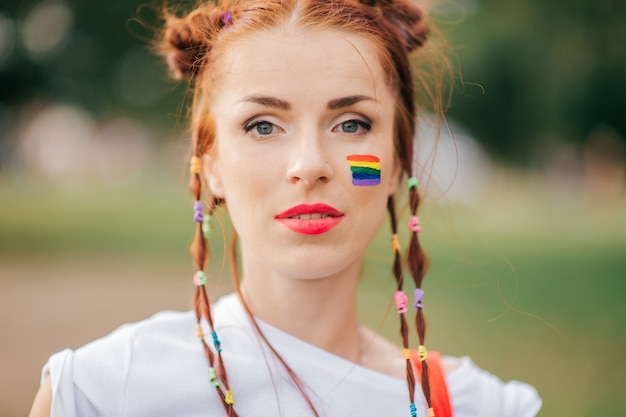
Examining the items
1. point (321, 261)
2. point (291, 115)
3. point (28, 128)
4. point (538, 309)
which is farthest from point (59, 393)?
point (28, 128)

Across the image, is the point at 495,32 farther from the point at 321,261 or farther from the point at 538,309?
the point at 321,261

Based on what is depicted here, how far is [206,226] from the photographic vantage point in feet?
7.66

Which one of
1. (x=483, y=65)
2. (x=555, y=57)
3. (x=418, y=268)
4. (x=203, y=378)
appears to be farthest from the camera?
(x=483, y=65)

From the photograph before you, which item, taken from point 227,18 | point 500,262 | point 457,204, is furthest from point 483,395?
point 500,262

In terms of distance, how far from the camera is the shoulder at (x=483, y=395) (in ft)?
7.88

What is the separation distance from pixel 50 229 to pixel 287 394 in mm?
9800

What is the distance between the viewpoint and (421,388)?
234 centimetres

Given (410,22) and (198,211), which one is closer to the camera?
(198,211)

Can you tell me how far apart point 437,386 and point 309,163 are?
2.95 feet

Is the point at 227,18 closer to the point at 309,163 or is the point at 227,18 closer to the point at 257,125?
the point at 257,125

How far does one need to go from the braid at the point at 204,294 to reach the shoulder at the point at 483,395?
785 mm

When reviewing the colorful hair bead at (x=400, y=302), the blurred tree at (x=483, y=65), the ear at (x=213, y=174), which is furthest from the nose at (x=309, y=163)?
the blurred tree at (x=483, y=65)

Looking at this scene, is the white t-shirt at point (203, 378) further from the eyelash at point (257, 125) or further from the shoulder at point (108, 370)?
the eyelash at point (257, 125)

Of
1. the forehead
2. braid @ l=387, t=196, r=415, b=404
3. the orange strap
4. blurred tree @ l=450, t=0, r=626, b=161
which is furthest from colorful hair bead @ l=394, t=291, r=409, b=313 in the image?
blurred tree @ l=450, t=0, r=626, b=161
